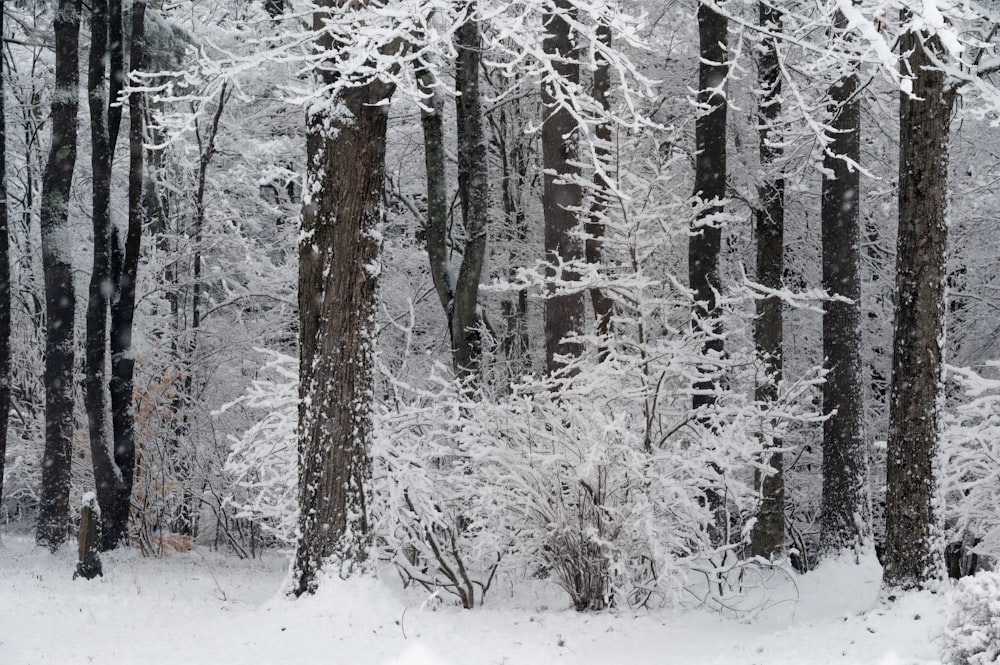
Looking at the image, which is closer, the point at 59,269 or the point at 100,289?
the point at 100,289

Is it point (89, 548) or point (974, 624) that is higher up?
point (974, 624)

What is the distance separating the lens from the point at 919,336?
7535 millimetres

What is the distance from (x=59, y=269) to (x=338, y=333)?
910cm

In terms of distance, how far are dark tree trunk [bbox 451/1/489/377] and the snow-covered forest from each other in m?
0.06

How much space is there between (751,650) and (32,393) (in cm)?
1747

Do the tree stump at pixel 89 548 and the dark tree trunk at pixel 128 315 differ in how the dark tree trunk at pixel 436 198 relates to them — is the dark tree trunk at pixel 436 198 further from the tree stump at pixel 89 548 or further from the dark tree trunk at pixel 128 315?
the tree stump at pixel 89 548

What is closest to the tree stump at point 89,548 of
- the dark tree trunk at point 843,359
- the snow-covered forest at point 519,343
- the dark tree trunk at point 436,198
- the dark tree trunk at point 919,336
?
the snow-covered forest at point 519,343

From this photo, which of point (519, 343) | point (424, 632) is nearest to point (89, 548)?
point (424, 632)

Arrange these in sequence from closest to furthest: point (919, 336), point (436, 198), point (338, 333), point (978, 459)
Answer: point (338, 333) → point (919, 336) → point (978, 459) → point (436, 198)

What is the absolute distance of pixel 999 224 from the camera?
14992 mm

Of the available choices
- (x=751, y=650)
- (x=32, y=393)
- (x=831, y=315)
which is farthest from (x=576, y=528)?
(x=32, y=393)

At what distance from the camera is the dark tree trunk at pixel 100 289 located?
13.3 meters

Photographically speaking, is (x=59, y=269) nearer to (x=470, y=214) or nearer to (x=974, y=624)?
(x=470, y=214)

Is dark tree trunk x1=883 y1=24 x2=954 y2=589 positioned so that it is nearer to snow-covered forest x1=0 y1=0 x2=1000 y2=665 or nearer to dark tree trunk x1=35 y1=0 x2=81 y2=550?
snow-covered forest x1=0 y1=0 x2=1000 y2=665
